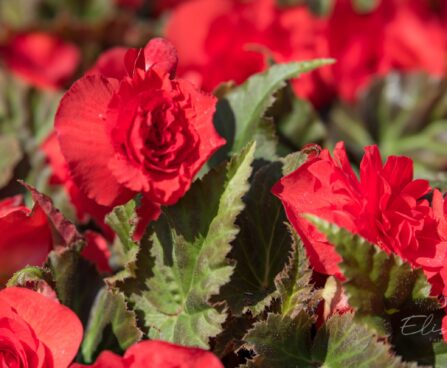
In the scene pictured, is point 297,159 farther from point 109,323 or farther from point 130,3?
point 130,3

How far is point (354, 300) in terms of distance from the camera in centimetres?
65

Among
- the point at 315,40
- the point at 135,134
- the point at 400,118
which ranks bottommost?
the point at 400,118

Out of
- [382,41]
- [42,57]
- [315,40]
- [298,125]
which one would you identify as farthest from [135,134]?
[42,57]

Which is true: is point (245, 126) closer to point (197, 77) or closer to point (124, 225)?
point (124, 225)

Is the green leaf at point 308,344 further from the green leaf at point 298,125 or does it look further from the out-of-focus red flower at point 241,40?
the out-of-focus red flower at point 241,40

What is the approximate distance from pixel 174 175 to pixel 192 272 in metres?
0.10

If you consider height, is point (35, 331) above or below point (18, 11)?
above

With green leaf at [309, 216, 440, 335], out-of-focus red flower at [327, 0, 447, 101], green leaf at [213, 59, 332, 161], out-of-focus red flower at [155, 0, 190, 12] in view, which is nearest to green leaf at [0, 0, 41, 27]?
out-of-focus red flower at [155, 0, 190, 12]

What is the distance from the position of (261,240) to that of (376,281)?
0.17m

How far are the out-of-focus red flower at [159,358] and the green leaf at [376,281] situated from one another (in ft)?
0.43

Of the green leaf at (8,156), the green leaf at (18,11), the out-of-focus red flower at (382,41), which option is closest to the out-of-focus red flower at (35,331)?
the green leaf at (8,156)

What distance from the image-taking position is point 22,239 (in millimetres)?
825

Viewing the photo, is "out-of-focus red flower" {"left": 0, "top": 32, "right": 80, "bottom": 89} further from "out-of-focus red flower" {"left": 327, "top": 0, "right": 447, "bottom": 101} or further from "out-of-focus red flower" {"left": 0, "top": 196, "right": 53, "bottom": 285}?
"out-of-focus red flower" {"left": 0, "top": 196, "right": 53, "bottom": 285}

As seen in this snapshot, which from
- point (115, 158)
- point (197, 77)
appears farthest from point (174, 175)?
point (197, 77)
